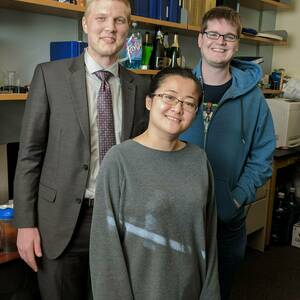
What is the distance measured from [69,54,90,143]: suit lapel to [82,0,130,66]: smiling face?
11cm

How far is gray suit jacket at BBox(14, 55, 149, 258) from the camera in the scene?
1455 millimetres

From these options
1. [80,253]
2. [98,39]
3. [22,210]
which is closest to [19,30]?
[98,39]

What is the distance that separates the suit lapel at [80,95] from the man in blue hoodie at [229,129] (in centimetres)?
49

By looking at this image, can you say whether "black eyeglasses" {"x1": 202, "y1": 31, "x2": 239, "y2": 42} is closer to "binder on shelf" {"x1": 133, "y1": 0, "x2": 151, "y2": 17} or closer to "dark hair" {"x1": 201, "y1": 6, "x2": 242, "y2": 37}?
"dark hair" {"x1": 201, "y1": 6, "x2": 242, "y2": 37}

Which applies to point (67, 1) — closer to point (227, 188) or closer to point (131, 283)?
point (227, 188)

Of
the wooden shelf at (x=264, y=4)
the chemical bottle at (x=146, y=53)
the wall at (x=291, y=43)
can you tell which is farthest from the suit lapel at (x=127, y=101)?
the wall at (x=291, y=43)

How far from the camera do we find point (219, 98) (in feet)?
5.63

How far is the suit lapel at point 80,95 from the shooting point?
146cm

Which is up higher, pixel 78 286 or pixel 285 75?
pixel 285 75

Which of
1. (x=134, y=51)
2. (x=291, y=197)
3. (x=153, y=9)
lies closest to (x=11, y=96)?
(x=134, y=51)

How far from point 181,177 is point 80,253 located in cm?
58

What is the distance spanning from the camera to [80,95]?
58.3 inches

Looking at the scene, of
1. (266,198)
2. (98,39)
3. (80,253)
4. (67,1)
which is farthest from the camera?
(266,198)

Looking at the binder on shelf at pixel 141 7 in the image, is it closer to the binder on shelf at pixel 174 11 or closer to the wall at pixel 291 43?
the binder on shelf at pixel 174 11
